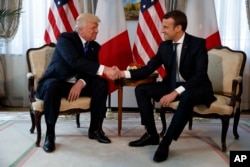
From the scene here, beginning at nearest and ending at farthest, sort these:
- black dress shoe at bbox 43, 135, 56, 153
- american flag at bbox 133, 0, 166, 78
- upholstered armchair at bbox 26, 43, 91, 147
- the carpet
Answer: the carpet → black dress shoe at bbox 43, 135, 56, 153 → upholstered armchair at bbox 26, 43, 91, 147 → american flag at bbox 133, 0, 166, 78

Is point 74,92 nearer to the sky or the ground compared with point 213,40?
nearer to the ground

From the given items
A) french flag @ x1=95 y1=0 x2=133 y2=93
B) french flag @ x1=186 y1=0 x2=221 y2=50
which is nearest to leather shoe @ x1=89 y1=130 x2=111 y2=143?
french flag @ x1=95 y1=0 x2=133 y2=93

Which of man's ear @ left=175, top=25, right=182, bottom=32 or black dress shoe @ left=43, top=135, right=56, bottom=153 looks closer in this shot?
black dress shoe @ left=43, top=135, right=56, bottom=153

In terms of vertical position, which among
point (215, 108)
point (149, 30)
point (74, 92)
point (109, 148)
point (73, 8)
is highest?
point (73, 8)

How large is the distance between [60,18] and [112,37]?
674mm

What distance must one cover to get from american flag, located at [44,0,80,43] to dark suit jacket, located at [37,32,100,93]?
101 cm

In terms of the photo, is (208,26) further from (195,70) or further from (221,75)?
(195,70)

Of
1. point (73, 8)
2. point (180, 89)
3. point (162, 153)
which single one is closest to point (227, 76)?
point (180, 89)

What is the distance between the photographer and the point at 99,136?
2922 millimetres

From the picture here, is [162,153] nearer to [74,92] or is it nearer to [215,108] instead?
[215,108]

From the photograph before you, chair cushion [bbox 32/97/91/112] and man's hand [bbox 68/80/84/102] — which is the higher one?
man's hand [bbox 68/80/84/102]

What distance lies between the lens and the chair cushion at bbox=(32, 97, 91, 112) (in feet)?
8.84

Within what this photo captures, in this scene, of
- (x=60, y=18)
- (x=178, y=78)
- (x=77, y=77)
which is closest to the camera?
(x=178, y=78)

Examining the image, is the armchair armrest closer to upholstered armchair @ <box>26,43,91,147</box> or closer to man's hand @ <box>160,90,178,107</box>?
man's hand @ <box>160,90,178,107</box>
